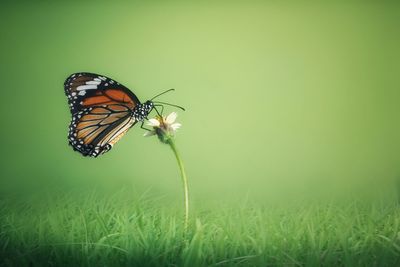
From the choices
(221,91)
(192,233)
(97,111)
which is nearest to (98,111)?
(97,111)

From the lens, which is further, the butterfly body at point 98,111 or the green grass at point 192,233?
the butterfly body at point 98,111

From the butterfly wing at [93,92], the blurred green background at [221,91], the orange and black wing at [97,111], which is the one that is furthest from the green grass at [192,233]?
the butterfly wing at [93,92]

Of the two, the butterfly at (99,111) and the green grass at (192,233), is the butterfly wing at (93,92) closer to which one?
the butterfly at (99,111)

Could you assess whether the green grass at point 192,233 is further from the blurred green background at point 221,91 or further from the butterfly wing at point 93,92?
the butterfly wing at point 93,92

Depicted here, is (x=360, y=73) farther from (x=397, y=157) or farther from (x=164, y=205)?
(x=164, y=205)

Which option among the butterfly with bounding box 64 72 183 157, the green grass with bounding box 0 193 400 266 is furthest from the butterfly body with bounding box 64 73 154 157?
the green grass with bounding box 0 193 400 266

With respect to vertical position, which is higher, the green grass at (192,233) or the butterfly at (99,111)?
the butterfly at (99,111)
